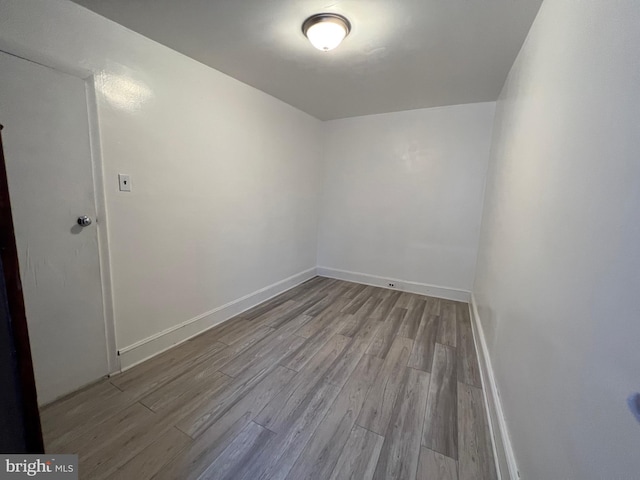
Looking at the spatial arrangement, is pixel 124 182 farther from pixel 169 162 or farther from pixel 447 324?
pixel 447 324

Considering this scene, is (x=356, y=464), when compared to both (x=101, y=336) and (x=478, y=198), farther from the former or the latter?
(x=478, y=198)

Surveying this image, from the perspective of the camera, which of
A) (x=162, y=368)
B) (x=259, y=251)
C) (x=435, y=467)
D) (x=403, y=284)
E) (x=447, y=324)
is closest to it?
(x=435, y=467)

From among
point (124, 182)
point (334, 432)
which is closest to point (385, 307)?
point (334, 432)

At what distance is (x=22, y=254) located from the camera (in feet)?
4.48

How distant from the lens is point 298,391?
1.67m

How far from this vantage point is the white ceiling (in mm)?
1432

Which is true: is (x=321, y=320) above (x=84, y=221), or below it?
below

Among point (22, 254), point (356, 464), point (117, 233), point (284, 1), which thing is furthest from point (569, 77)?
point (22, 254)

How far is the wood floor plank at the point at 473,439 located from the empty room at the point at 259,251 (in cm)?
1

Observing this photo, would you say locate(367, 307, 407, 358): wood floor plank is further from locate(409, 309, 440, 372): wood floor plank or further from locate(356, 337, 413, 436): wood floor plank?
locate(409, 309, 440, 372): wood floor plank

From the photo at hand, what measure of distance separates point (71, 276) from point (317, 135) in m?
3.18

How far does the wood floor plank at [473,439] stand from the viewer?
119 cm

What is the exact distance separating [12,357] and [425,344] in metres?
2.48

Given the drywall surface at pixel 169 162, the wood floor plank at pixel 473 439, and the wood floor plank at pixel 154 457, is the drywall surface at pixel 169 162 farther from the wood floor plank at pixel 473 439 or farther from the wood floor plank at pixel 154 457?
the wood floor plank at pixel 473 439
